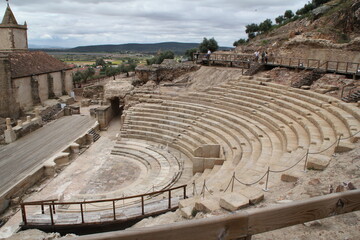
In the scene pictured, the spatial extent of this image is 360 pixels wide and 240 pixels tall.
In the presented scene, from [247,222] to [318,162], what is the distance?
19.0ft

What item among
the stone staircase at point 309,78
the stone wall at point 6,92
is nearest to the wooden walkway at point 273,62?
the stone staircase at point 309,78

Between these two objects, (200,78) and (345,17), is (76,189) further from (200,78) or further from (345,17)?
(345,17)

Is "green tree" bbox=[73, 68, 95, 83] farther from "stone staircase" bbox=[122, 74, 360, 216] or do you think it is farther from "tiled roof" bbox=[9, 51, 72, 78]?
"stone staircase" bbox=[122, 74, 360, 216]

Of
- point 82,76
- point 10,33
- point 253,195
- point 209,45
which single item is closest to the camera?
point 253,195

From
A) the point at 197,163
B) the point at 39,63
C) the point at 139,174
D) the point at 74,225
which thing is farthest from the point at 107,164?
the point at 39,63

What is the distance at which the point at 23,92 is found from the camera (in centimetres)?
2614

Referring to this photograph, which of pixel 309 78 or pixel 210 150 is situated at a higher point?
pixel 309 78

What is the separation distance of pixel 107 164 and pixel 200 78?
1136 centimetres

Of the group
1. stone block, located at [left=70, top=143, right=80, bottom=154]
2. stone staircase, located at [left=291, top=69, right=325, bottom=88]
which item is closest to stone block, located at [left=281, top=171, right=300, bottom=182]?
stone staircase, located at [left=291, top=69, right=325, bottom=88]

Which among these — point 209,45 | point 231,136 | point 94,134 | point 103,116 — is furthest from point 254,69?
point 209,45

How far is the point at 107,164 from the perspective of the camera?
600 inches

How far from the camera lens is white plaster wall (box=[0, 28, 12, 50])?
31.5 metres

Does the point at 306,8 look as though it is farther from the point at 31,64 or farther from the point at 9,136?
the point at 9,136

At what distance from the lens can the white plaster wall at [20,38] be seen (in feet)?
106
